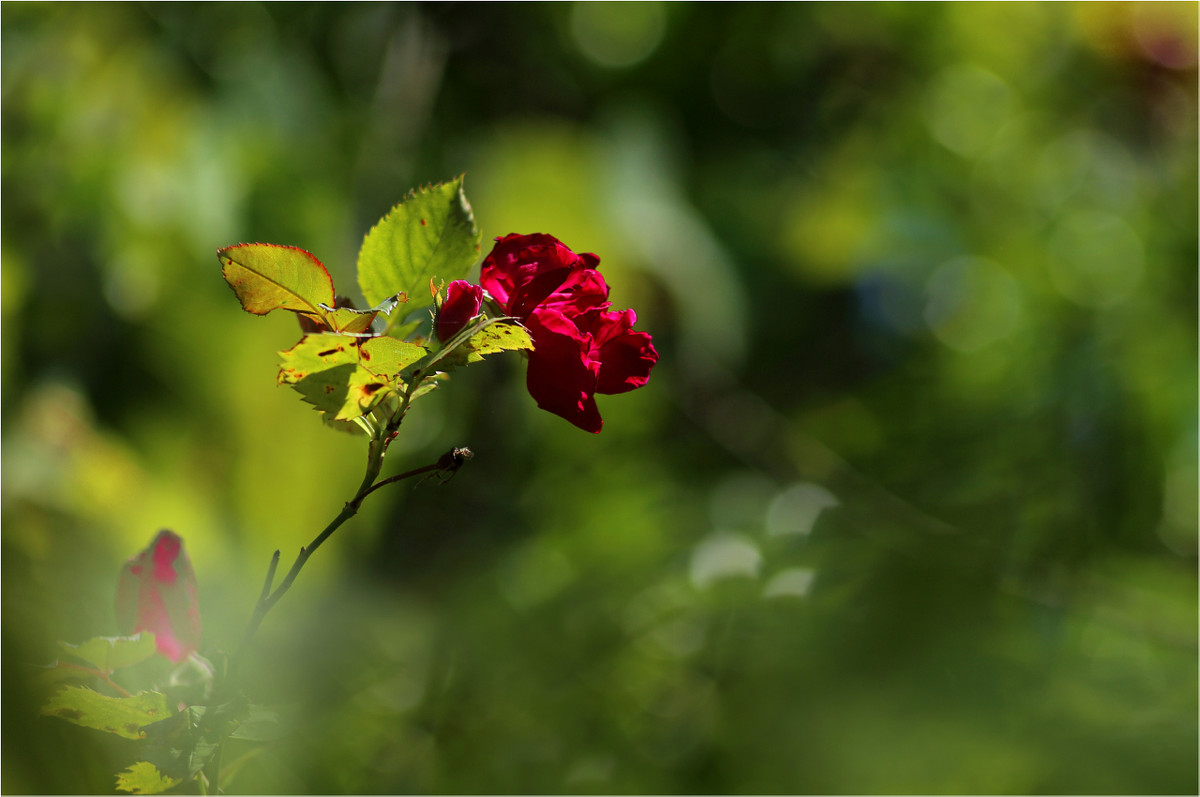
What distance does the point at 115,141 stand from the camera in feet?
2.42

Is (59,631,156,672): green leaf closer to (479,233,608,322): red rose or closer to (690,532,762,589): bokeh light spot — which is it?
(479,233,608,322): red rose

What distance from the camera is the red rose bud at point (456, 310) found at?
154 millimetres

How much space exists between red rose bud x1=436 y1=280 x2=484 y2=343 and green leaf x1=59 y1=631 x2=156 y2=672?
3.8 inches

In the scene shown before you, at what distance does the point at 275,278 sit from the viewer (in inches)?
6.1

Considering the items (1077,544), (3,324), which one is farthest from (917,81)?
(3,324)

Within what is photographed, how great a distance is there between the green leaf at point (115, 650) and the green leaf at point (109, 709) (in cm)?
2

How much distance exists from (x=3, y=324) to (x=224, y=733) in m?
0.68

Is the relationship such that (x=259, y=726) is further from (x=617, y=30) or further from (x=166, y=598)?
(x=617, y=30)

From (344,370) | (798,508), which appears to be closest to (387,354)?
(344,370)

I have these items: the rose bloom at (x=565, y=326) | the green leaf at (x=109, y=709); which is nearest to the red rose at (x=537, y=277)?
the rose bloom at (x=565, y=326)

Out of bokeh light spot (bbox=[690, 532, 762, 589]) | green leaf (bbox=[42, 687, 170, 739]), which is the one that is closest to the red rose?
green leaf (bbox=[42, 687, 170, 739])

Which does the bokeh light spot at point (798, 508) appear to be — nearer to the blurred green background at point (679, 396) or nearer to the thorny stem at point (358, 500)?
the blurred green background at point (679, 396)

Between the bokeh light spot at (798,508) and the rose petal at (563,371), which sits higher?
the bokeh light spot at (798,508)

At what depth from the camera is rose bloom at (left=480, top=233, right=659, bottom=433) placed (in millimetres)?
159
